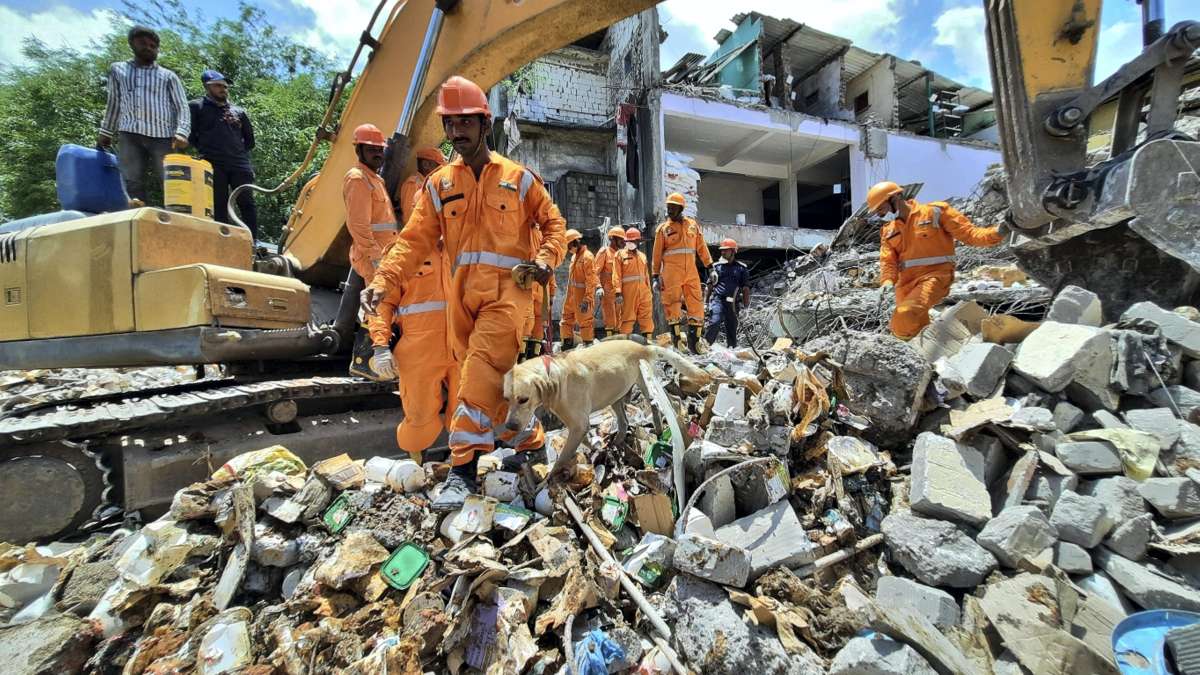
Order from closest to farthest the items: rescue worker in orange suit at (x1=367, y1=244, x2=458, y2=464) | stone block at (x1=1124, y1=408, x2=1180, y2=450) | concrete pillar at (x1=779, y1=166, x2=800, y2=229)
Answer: stone block at (x1=1124, y1=408, x2=1180, y2=450), rescue worker in orange suit at (x1=367, y1=244, x2=458, y2=464), concrete pillar at (x1=779, y1=166, x2=800, y2=229)

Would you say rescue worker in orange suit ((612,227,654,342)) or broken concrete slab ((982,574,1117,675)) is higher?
rescue worker in orange suit ((612,227,654,342))

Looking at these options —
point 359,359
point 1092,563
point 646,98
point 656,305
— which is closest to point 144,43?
point 359,359

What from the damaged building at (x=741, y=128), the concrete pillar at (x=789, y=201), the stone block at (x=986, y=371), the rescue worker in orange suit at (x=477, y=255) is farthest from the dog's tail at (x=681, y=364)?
the concrete pillar at (x=789, y=201)

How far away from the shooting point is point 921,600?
6.56ft

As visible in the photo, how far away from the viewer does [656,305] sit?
1179 cm

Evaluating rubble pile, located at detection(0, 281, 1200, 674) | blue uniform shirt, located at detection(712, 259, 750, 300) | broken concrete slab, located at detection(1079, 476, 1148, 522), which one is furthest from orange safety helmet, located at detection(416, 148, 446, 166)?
blue uniform shirt, located at detection(712, 259, 750, 300)

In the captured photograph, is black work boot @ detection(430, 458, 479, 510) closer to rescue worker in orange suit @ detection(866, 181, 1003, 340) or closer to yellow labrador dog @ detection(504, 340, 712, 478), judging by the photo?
yellow labrador dog @ detection(504, 340, 712, 478)

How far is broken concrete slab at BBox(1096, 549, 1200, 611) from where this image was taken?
1.90 metres

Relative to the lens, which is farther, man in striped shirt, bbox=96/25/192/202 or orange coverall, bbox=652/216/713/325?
orange coverall, bbox=652/216/713/325

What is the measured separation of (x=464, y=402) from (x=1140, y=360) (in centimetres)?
401

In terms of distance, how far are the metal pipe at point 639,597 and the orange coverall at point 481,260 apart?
715 mm

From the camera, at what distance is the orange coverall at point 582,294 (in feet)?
27.3

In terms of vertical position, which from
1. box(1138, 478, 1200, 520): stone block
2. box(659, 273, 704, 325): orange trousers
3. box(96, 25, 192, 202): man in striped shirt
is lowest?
box(1138, 478, 1200, 520): stone block

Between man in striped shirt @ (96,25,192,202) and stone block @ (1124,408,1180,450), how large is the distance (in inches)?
269
